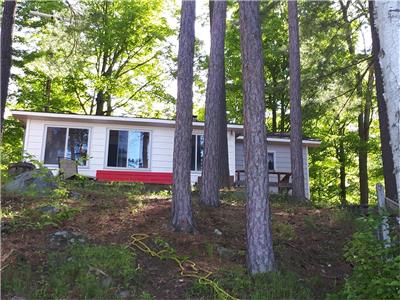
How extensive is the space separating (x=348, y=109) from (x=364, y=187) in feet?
19.2

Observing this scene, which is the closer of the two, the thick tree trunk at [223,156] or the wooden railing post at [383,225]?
the wooden railing post at [383,225]

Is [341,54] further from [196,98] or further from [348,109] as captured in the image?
[196,98]

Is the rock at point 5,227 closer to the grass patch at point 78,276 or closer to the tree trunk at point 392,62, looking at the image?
the grass patch at point 78,276

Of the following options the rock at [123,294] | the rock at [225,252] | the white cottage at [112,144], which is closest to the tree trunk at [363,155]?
the white cottage at [112,144]

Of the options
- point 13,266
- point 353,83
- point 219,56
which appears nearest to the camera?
point 13,266

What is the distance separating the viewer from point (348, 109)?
14.1 metres

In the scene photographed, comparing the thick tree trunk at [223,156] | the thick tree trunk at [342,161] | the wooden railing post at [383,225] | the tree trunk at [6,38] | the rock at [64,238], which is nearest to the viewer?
the wooden railing post at [383,225]

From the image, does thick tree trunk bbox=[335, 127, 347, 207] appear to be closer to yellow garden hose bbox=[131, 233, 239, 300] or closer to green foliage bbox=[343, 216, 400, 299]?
yellow garden hose bbox=[131, 233, 239, 300]

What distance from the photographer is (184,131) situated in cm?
699

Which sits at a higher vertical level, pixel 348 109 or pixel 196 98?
pixel 196 98

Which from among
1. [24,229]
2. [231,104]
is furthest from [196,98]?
[24,229]

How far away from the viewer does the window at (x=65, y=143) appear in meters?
14.5

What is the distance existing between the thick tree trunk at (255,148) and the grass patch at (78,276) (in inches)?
65.5

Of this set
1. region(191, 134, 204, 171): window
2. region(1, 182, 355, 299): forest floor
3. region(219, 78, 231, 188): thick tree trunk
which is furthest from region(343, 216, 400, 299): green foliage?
region(191, 134, 204, 171): window
